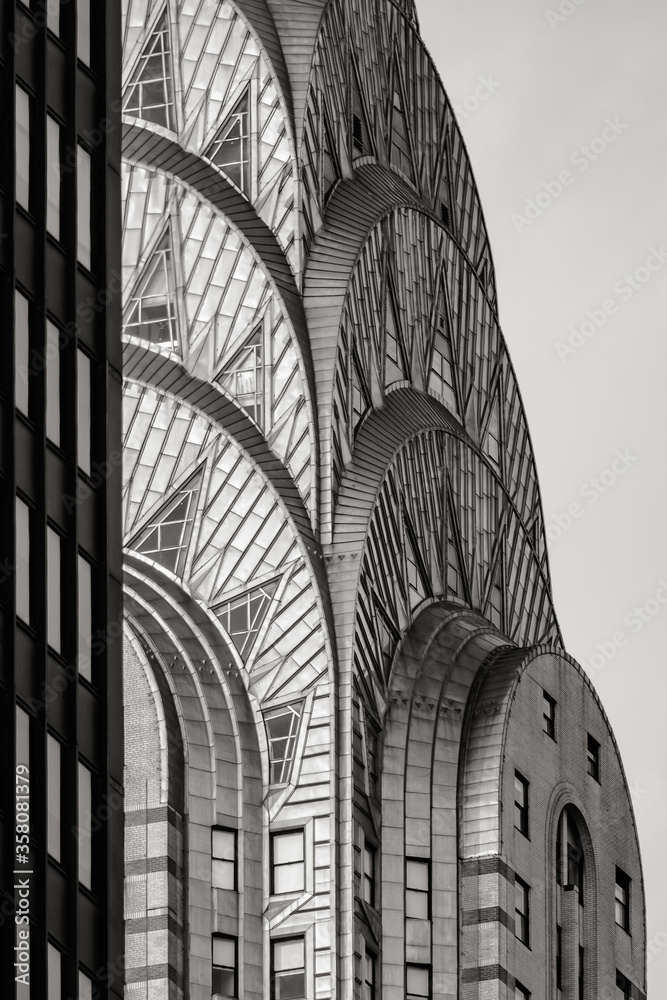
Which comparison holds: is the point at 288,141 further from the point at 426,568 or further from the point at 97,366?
the point at 97,366

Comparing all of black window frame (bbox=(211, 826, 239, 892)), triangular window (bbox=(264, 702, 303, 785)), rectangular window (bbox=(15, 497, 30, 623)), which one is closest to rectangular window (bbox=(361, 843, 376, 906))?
triangular window (bbox=(264, 702, 303, 785))

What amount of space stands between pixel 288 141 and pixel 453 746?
92.6 feet

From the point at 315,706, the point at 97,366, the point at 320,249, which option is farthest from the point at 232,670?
the point at 97,366

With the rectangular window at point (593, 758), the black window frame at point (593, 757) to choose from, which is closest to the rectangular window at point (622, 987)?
the black window frame at point (593, 757)

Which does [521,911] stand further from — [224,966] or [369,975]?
[224,966]

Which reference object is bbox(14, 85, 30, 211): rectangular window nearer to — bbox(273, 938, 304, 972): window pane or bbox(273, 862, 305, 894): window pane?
bbox(273, 862, 305, 894): window pane

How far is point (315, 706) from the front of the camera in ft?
381

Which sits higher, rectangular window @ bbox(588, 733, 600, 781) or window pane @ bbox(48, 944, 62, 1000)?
rectangular window @ bbox(588, 733, 600, 781)

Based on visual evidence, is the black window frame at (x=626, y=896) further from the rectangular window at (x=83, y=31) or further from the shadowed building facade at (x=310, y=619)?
the rectangular window at (x=83, y=31)

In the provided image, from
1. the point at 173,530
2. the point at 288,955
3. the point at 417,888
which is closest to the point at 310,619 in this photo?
the point at 173,530

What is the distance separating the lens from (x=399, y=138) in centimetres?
14062

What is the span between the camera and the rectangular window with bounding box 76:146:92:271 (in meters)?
77.6

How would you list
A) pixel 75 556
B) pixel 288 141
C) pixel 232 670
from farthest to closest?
1. pixel 288 141
2. pixel 232 670
3. pixel 75 556

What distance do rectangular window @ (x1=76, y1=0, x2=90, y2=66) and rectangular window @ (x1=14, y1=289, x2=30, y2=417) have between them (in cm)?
949
